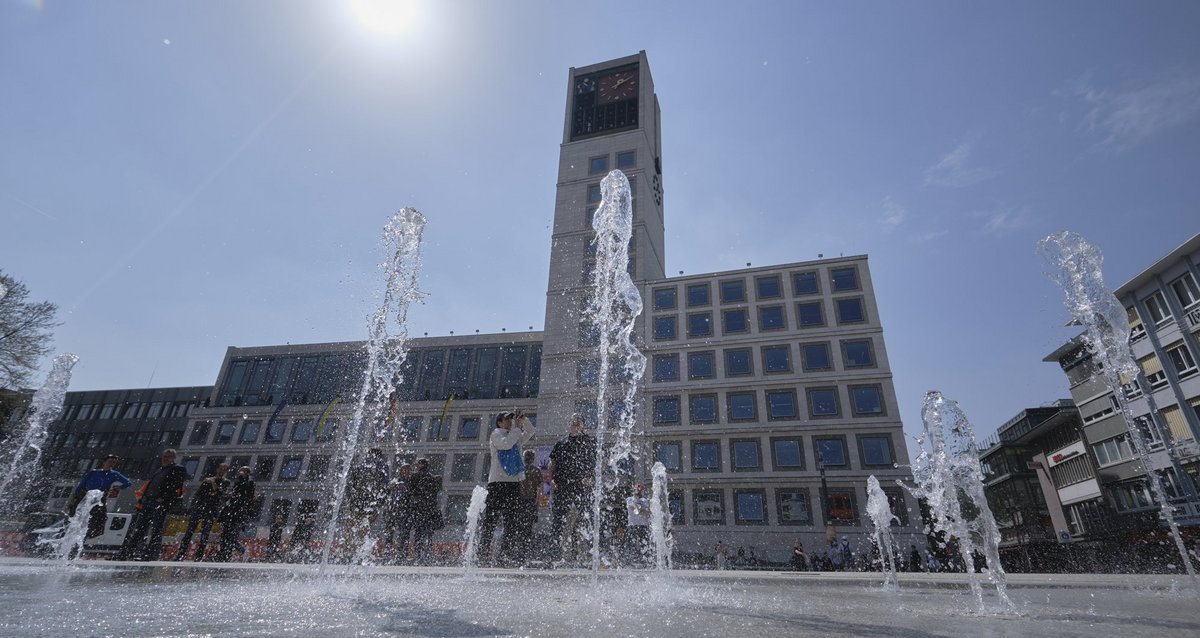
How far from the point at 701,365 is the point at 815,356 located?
7436 mm

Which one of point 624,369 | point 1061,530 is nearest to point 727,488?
point 624,369

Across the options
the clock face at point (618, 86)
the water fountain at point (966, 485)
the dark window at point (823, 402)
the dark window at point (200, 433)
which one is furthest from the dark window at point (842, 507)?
the dark window at point (200, 433)

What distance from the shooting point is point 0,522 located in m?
12.0

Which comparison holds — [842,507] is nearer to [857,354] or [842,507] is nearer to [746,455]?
[746,455]

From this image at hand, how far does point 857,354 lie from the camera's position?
3550cm

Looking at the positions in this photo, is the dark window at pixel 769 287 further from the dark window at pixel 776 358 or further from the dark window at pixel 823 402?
the dark window at pixel 823 402

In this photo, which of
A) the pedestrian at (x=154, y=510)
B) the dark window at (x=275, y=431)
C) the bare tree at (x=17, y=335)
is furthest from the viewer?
the dark window at (x=275, y=431)

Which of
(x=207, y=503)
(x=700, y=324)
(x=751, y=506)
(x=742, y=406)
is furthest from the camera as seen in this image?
(x=700, y=324)

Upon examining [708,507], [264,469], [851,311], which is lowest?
[708,507]

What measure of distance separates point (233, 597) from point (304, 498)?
4569cm

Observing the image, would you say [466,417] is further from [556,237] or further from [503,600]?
[503,600]

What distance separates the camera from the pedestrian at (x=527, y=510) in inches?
273

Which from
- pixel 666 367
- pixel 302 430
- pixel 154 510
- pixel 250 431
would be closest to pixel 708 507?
pixel 666 367

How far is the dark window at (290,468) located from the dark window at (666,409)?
91.7 feet
